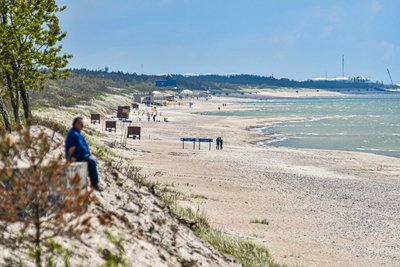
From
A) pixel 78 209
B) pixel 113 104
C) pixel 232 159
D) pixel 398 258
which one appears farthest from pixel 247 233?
pixel 113 104

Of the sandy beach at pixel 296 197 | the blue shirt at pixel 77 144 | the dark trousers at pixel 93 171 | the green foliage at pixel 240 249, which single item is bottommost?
the sandy beach at pixel 296 197

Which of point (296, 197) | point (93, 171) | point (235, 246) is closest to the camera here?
point (93, 171)

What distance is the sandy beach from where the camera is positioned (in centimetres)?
1515

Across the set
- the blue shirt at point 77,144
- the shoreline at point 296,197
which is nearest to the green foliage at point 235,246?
the shoreline at point 296,197

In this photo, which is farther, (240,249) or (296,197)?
(296,197)

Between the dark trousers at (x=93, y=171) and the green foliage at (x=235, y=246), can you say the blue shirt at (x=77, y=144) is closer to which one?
the dark trousers at (x=93, y=171)

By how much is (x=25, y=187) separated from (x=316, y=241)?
33.8ft

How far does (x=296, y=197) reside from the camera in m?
22.8

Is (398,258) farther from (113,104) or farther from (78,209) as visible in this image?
(113,104)

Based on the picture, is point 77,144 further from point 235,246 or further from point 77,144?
point 235,246

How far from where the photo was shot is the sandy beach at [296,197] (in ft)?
49.7

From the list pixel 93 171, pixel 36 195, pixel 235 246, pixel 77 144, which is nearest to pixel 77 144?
pixel 77 144

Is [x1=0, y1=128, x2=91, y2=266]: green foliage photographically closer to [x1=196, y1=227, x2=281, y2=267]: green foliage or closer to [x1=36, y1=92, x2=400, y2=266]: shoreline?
[x1=196, y1=227, x2=281, y2=267]: green foliage

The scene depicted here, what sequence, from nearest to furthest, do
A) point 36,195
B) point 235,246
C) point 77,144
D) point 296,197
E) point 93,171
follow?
point 36,195, point 77,144, point 93,171, point 235,246, point 296,197
